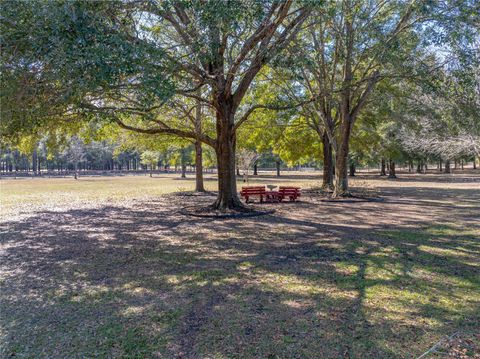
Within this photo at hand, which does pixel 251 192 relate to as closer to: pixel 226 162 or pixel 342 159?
pixel 226 162

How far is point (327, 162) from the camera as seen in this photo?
23188 mm

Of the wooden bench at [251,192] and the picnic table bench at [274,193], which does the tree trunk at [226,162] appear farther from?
the picnic table bench at [274,193]

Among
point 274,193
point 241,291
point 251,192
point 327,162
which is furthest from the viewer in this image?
point 327,162

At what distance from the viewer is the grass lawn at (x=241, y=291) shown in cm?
366

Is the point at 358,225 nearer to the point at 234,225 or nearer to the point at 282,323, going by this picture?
the point at 234,225

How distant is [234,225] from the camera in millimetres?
10953

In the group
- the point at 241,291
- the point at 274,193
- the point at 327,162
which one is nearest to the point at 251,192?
the point at 274,193

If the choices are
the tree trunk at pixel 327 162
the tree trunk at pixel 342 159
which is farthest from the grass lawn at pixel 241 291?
the tree trunk at pixel 327 162

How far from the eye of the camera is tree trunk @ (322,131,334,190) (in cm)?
2275

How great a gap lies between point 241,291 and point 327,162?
1909 centimetres

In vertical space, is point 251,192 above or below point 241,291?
above

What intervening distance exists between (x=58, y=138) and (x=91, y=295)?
13085 mm

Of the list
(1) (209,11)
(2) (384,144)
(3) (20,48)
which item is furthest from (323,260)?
(2) (384,144)

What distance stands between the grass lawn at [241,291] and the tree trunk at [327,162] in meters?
12.6
